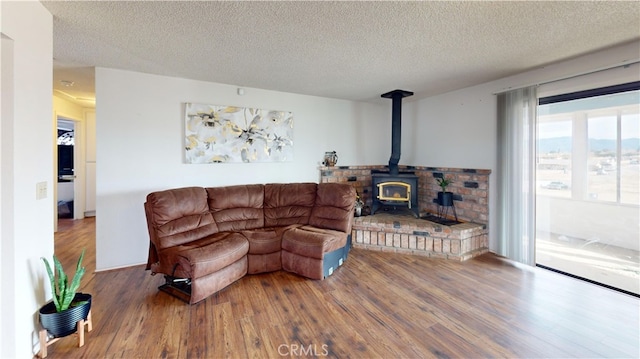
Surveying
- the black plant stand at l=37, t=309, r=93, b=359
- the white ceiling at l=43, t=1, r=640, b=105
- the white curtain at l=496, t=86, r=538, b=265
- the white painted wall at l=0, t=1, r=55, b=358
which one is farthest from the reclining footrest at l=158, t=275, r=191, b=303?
the white curtain at l=496, t=86, r=538, b=265

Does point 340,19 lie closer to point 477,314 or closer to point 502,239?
point 477,314

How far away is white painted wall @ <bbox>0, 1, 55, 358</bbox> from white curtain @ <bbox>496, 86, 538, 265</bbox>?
4670 millimetres

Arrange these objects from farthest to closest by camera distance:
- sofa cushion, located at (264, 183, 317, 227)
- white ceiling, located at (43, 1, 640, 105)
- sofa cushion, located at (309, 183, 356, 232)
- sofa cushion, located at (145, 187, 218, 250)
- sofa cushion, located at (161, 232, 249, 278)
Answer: sofa cushion, located at (264, 183, 317, 227) < sofa cushion, located at (309, 183, 356, 232) < sofa cushion, located at (145, 187, 218, 250) < sofa cushion, located at (161, 232, 249, 278) < white ceiling, located at (43, 1, 640, 105)

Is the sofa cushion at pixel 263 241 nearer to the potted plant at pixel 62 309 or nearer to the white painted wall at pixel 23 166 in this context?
the potted plant at pixel 62 309

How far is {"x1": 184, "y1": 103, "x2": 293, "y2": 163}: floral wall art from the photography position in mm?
3613

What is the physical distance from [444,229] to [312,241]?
75.3 inches

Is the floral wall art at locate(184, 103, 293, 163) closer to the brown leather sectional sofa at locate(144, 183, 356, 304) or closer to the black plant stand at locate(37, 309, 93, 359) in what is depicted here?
the brown leather sectional sofa at locate(144, 183, 356, 304)

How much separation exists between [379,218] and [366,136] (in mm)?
1696

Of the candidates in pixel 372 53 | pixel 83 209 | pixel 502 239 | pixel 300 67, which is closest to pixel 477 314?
pixel 502 239

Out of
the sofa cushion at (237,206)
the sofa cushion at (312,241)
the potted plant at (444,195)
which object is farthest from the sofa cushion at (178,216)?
the potted plant at (444,195)

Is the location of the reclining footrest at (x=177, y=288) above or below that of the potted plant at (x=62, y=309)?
below

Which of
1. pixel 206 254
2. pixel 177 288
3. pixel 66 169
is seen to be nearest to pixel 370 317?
pixel 206 254

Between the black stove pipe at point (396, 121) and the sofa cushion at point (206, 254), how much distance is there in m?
2.78

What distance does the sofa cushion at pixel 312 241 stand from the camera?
9.76ft
